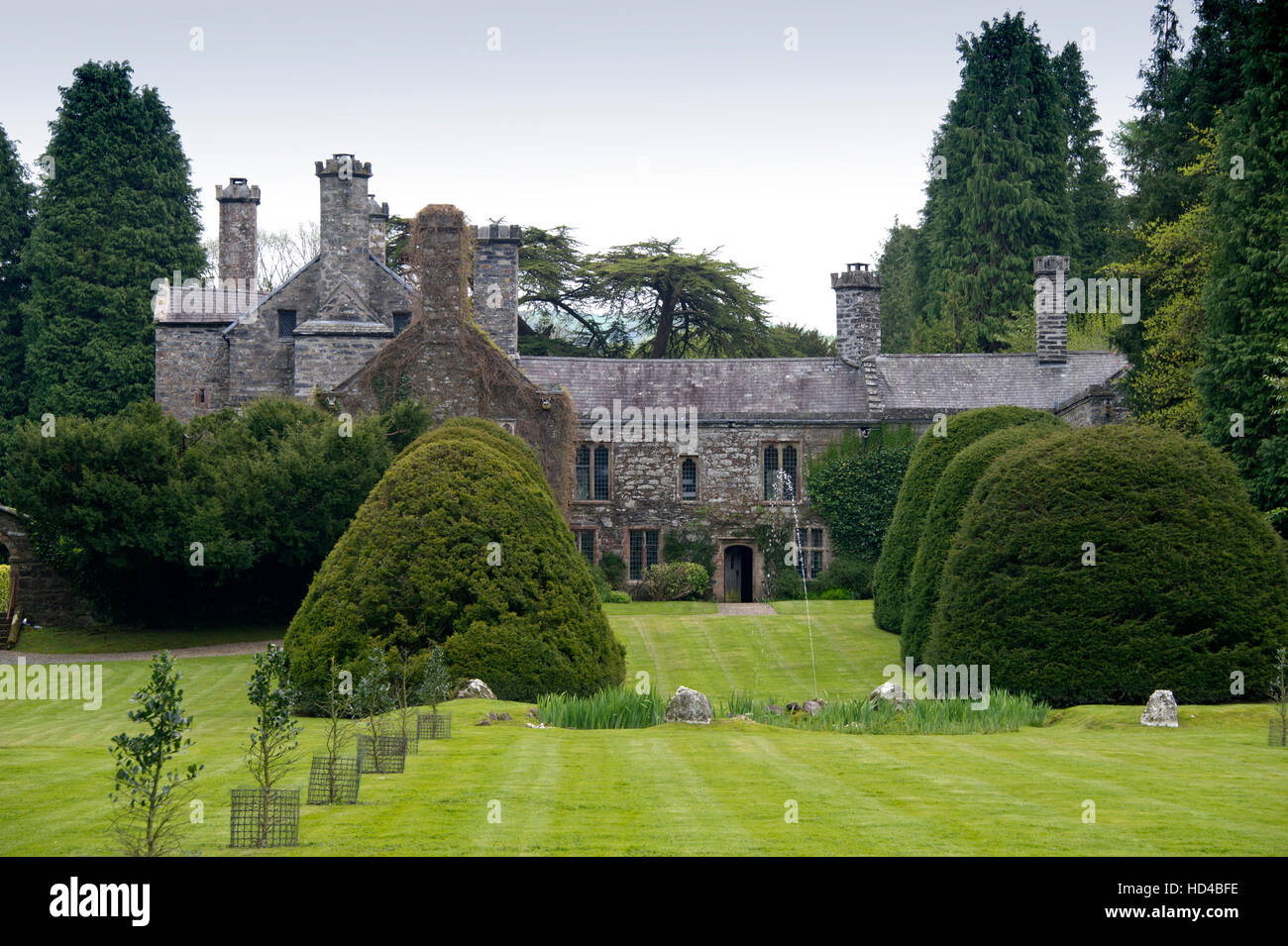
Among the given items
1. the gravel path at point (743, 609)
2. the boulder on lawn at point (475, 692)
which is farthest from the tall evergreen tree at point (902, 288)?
the boulder on lawn at point (475, 692)

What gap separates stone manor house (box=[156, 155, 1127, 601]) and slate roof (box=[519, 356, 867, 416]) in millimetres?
56

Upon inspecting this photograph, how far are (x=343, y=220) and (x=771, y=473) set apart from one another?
15.1 meters

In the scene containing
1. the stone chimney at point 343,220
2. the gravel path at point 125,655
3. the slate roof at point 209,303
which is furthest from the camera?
the slate roof at point 209,303

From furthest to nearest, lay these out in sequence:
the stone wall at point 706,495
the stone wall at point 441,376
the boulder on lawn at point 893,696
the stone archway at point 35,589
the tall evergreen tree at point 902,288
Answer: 1. the tall evergreen tree at point 902,288
2. the stone wall at point 706,495
3. the stone wall at point 441,376
4. the stone archway at point 35,589
5. the boulder on lawn at point 893,696

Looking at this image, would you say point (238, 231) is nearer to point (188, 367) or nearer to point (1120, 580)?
point (188, 367)

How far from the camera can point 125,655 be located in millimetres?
29375

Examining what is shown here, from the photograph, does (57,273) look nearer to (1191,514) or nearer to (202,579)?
(202,579)

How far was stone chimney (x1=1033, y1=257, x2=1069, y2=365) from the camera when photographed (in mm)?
41250

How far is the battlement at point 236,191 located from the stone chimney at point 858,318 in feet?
63.4

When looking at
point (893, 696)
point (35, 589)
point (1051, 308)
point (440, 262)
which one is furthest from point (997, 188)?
point (893, 696)

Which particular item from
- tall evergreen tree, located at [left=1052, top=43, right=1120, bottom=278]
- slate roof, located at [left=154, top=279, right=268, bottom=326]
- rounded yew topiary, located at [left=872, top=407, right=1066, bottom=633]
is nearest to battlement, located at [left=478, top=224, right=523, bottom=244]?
slate roof, located at [left=154, top=279, right=268, bottom=326]

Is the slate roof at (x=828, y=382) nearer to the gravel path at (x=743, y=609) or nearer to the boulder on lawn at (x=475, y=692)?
the gravel path at (x=743, y=609)

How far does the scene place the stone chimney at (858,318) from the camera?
41531mm
